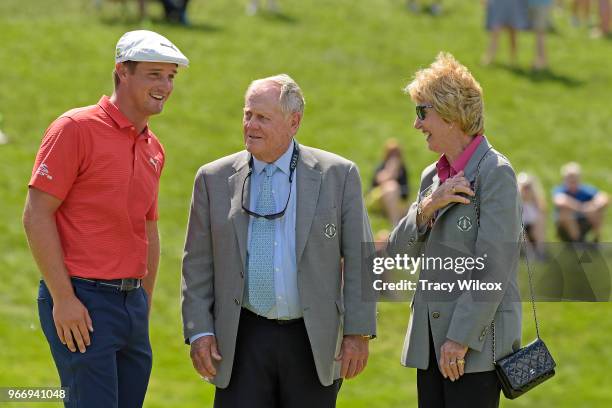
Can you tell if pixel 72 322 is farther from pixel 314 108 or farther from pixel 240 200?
pixel 314 108

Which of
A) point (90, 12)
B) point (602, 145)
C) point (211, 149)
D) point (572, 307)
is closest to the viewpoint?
point (572, 307)

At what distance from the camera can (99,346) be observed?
16.6ft

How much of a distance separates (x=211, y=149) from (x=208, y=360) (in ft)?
37.1

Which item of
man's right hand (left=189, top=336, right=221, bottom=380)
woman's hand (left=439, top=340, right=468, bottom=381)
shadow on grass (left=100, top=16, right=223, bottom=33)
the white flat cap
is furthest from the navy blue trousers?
shadow on grass (left=100, top=16, right=223, bottom=33)

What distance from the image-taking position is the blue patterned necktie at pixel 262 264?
523 cm

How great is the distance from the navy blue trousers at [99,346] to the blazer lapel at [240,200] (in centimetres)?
53

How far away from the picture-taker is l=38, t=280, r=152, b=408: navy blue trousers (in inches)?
199

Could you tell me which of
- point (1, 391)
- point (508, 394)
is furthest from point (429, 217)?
point (1, 391)

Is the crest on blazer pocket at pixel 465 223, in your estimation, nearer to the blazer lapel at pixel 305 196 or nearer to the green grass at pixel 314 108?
the blazer lapel at pixel 305 196

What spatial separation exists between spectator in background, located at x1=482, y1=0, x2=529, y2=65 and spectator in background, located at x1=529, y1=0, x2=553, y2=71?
17cm

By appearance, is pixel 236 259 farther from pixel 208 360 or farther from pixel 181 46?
pixel 181 46

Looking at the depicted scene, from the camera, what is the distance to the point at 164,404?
33.0 ft

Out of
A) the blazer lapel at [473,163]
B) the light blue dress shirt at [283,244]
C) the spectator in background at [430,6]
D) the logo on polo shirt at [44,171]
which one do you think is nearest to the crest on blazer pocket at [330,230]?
the light blue dress shirt at [283,244]

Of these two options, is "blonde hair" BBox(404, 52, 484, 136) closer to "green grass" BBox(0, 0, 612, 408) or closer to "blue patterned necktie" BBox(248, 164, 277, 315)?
"blue patterned necktie" BBox(248, 164, 277, 315)
